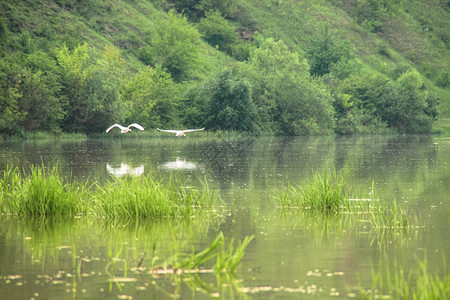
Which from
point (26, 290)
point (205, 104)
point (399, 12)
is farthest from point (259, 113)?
point (399, 12)

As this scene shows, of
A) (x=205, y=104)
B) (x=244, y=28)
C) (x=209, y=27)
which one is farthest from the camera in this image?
(x=244, y=28)

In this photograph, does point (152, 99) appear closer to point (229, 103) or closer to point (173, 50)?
point (229, 103)

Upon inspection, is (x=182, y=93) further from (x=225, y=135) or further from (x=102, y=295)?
(x=102, y=295)

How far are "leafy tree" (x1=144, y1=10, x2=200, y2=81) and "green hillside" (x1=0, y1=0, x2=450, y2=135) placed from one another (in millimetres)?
161

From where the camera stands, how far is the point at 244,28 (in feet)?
463

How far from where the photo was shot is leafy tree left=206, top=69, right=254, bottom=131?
87750 millimetres

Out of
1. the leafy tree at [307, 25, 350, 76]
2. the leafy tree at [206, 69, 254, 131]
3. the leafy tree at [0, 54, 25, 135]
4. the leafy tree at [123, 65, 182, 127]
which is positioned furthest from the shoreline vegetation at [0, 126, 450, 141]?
the leafy tree at [307, 25, 350, 76]

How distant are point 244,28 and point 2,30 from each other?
216 ft

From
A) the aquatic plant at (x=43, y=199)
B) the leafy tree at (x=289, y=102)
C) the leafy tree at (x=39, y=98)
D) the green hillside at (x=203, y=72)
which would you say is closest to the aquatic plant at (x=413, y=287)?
the aquatic plant at (x=43, y=199)

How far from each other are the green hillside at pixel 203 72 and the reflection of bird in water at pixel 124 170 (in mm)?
35026

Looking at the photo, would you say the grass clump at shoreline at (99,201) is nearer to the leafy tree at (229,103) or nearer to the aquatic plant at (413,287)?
the aquatic plant at (413,287)

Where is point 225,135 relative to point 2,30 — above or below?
below

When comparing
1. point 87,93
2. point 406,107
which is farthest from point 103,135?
point 406,107

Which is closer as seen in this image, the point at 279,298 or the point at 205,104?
the point at 279,298
